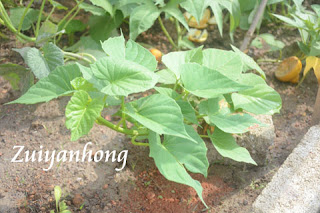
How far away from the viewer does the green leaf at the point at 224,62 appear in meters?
1.65

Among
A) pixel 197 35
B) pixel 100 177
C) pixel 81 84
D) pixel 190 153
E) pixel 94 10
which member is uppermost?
pixel 81 84

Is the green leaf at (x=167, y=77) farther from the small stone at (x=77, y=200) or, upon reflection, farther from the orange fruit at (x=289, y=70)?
the orange fruit at (x=289, y=70)

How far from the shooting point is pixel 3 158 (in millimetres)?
1814

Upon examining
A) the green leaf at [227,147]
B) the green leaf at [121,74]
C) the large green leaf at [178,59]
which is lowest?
the green leaf at [227,147]

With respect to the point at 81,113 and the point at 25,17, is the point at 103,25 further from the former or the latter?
the point at 81,113

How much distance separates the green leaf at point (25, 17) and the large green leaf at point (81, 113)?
1117 millimetres

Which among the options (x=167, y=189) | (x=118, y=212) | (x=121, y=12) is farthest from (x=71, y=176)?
(x=121, y=12)

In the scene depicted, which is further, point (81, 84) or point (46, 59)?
point (46, 59)

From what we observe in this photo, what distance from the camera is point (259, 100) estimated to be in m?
1.67

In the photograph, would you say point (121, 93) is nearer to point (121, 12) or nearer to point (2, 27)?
point (121, 12)

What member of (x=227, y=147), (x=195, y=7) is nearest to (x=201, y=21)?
(x=195, y=7)

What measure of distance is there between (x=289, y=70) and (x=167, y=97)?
1.20 metres

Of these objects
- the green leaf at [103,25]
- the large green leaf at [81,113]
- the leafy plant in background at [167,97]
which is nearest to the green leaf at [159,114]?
the leafy plant in background at [167,97]

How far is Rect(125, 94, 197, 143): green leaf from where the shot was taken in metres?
1.29
